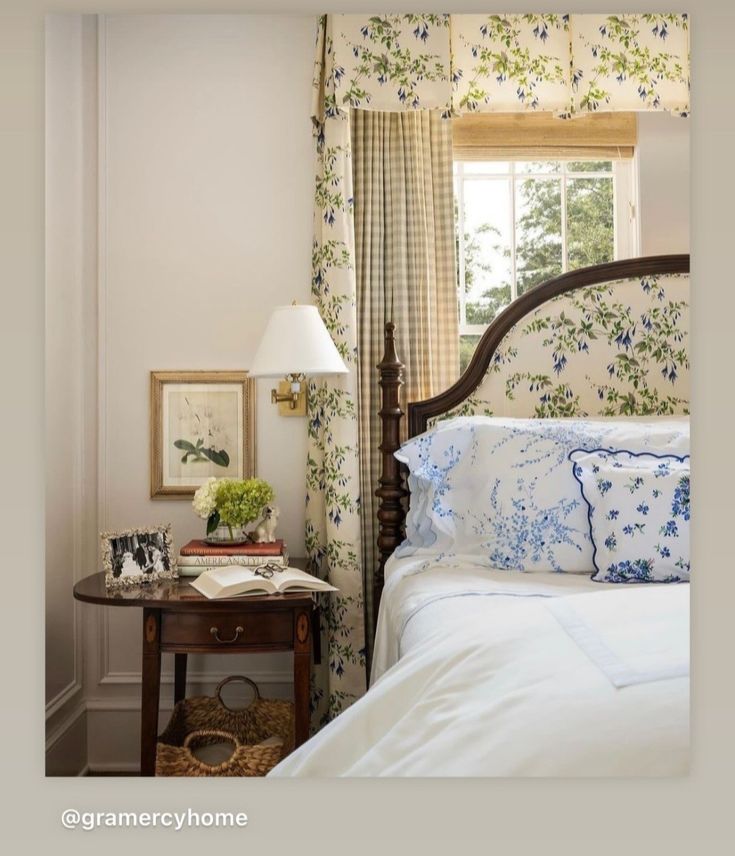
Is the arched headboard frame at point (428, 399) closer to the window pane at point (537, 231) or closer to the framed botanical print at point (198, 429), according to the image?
the window pane at point (537, 231)

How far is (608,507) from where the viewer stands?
220 cm

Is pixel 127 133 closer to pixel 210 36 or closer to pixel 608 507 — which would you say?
pixel 210 36

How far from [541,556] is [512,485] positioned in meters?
0.21

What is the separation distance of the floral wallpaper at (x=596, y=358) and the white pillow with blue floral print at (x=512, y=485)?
8 cm

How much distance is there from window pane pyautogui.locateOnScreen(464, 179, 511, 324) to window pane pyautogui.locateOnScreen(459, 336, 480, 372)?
0.18ft

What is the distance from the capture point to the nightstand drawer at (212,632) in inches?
89.0

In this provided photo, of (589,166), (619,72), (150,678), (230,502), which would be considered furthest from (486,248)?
(150,678)

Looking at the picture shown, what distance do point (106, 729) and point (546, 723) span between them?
1542 mm

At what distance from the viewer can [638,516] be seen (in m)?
2.15

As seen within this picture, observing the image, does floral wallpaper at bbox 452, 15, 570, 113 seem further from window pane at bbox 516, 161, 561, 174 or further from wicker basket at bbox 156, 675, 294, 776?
wicker basket at bbox 156, 675, 294, 776

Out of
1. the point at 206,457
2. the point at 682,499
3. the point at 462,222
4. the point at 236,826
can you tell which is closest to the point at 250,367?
the point at 206,457

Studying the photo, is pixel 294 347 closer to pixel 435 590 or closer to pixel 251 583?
pixel 251 583

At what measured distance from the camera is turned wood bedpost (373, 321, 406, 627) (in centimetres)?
268

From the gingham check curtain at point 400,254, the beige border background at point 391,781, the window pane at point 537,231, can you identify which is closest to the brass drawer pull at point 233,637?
the gingham check curtain at point 400,254
